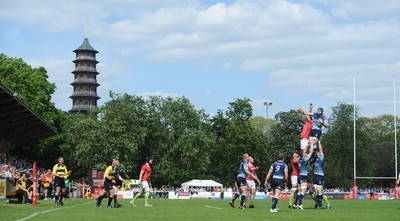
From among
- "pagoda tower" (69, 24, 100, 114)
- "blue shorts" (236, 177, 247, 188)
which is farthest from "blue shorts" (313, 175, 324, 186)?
"pagoda tower" (69, 24, 100, 114)

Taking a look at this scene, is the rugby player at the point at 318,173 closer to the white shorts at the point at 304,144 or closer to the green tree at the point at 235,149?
the white shorts at the point at 304,144

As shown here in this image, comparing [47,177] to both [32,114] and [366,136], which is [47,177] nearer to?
[32,114]

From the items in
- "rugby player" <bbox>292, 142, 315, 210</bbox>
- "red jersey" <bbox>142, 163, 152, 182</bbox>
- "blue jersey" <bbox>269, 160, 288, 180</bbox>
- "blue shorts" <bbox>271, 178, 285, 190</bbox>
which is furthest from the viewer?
"red jersey" <bbox>142, 163, 152, 182</bbox>

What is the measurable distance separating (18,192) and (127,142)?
172 feet

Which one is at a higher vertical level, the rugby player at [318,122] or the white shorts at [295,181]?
the rugby player at [318,122]

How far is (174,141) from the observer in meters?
93.6

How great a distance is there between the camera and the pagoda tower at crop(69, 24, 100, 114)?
13475 cm

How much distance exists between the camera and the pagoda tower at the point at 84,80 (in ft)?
442

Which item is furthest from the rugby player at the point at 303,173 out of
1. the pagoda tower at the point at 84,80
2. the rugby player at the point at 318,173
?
the pagoda tower at the point at 84,80

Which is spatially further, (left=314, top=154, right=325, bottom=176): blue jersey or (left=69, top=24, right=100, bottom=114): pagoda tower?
(left=69, top=24, right=100, bottom=114): pagoda tower

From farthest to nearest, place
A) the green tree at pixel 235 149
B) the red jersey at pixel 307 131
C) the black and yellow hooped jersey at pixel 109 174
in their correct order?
the green tree at pixel 235 149 < the black and yellow hooped jersey at pixel 109 174 < the red jersey at pixel 307 131

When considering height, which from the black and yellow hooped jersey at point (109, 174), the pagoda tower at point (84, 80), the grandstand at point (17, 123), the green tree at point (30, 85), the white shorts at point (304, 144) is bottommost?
the black and yellow hooped jersey at point (109, 174)

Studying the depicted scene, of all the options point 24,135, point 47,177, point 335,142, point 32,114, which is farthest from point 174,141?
point 47,177

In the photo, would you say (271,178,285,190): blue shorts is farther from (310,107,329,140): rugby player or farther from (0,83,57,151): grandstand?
(0,83,57,151): grandstand
